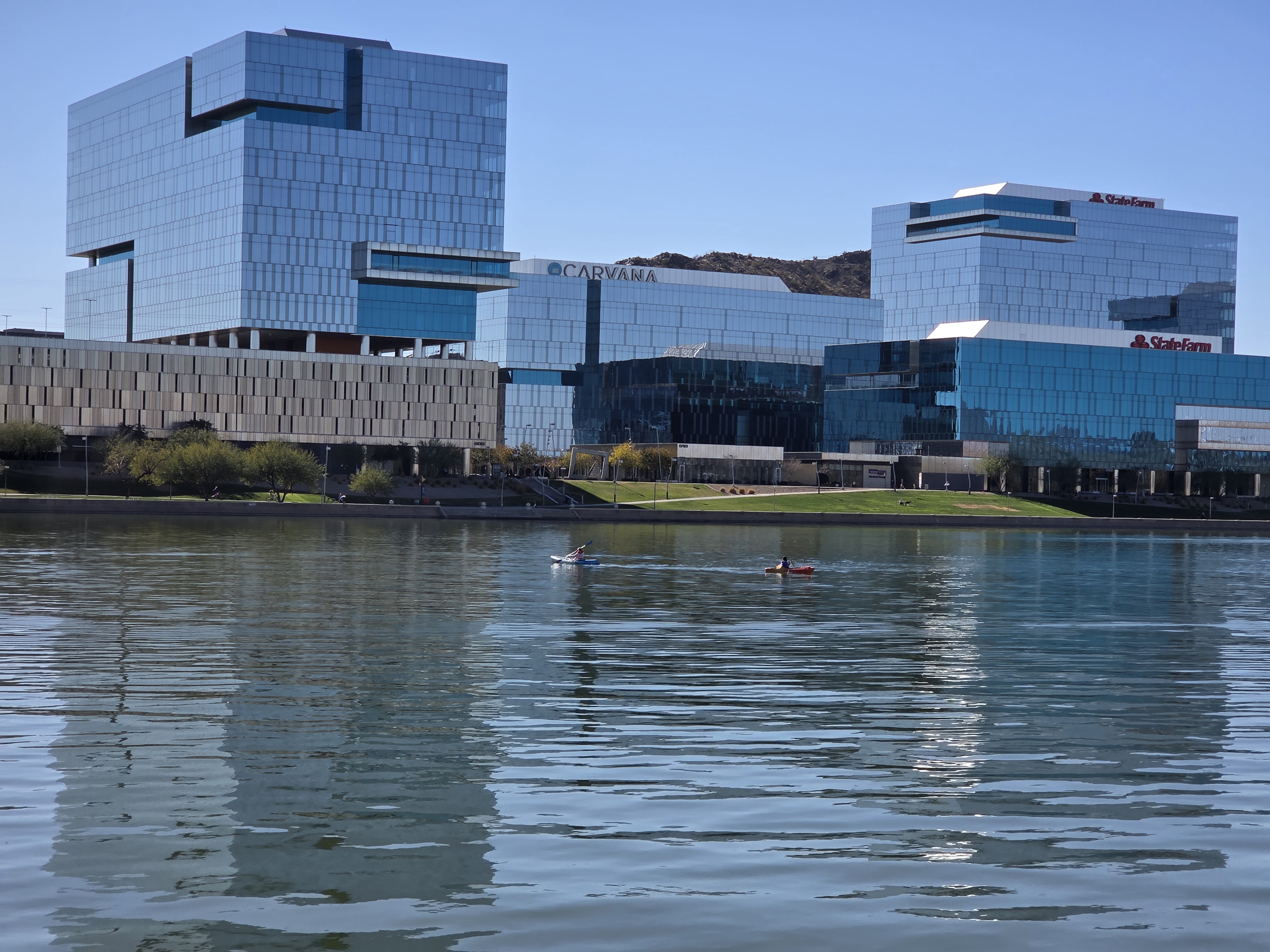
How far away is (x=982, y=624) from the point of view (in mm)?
53594

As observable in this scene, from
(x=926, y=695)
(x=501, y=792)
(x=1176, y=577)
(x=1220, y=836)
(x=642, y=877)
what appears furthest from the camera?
(x=1176, y=577)

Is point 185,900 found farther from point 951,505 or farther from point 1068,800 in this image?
point 951,505

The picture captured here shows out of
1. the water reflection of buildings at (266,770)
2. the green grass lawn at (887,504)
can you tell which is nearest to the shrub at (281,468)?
the green grass lawn at (887,504)

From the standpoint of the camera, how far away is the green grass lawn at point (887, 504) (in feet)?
574

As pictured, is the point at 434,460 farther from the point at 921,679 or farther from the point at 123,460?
the point at 921,679

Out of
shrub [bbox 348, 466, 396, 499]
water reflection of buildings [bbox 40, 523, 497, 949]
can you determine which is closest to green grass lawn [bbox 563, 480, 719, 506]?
shrub [bbox 348, 466, 396, 499]

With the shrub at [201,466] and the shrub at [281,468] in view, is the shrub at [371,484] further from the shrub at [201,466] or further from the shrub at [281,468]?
the shrub at [201,466]

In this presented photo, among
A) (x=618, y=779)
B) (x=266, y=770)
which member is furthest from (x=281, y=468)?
(x=618, y=779)

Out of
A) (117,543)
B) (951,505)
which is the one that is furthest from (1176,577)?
(951,505)

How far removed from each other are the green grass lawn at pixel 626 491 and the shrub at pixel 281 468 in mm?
32379

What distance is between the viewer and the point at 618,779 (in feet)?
76.0

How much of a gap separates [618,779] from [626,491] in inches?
6441

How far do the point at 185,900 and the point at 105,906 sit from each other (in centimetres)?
85

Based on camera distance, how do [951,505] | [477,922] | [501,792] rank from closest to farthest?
[477,922], [501,792], [951,505]
